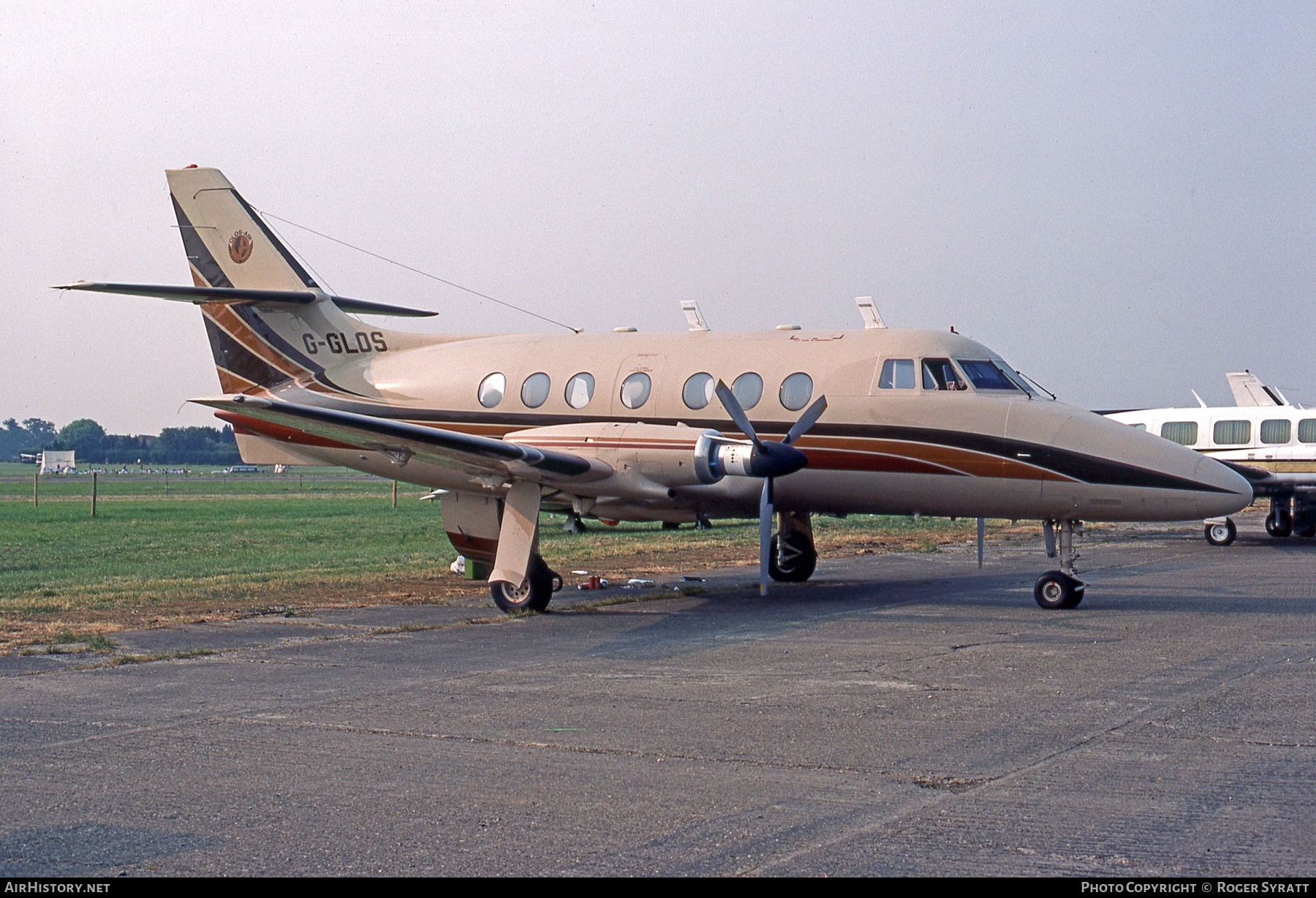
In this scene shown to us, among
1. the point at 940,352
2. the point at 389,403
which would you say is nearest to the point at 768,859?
the point at 940,352

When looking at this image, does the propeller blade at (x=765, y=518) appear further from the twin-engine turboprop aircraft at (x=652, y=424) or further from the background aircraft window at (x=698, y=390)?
the background aircraft window at (x=698, y=390)

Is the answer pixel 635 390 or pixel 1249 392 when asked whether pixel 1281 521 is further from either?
pixel 635 390

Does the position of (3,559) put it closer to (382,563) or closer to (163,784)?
(382,563)

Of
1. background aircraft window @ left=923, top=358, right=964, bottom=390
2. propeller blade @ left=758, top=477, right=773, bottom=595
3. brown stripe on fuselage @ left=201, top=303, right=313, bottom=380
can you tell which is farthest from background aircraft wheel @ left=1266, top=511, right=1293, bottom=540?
brown stripe on fuselage @ left=201, top=303, right=313, bottom=380

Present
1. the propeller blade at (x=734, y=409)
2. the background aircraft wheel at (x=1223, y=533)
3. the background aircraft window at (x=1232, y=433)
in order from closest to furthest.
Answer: the propeller blade at (x=734, y=409), the background aircraft wheel at (x=1223, y=533), the background aircraft window at (x=1232, y=433)

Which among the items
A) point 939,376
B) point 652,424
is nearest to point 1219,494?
point 939,376

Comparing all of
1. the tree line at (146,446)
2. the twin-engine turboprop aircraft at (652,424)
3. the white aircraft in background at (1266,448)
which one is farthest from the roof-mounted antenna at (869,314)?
→ the tree line at (146,446)

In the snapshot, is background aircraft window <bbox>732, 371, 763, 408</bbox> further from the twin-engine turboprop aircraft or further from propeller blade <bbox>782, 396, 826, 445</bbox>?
propeller blade <bbox>782, 396, 826, 445</bbox>

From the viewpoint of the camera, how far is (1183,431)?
28.9 m

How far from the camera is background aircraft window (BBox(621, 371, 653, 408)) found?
1664 cm

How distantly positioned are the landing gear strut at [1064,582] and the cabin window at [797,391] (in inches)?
128

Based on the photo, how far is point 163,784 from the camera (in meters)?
6.68

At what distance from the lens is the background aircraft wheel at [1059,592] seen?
47.4 ft
